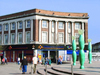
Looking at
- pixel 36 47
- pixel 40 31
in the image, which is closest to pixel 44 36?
pixel 40 31

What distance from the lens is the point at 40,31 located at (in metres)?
43.3

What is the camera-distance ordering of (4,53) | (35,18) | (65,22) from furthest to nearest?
(4,53) → (65,22) → (35,18)

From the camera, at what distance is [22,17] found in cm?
4509

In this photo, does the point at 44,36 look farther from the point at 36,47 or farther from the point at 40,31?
the point at 36,47

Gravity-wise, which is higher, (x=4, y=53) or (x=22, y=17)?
(x=22, y=17)

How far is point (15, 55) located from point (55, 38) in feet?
35.6

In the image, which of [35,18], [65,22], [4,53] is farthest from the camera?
[4,53]

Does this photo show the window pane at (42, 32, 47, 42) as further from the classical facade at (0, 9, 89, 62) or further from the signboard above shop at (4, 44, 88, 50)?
the signboard above shop at (4, 44, 88, 50)

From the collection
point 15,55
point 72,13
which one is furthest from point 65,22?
point 15,55

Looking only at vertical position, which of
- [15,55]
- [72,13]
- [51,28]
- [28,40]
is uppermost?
[72,13]

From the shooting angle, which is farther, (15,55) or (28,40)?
(15,55)

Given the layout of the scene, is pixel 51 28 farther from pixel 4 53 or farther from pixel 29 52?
pixel 4 53

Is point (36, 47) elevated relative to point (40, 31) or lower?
lower

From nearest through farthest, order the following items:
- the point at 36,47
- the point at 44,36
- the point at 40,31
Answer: the point at 36,47
the point at 40,31
the point at 44,36
